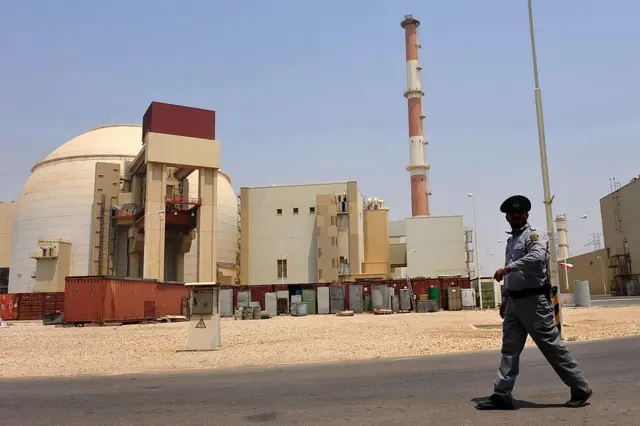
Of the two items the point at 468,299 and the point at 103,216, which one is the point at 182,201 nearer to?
the point at 103,216

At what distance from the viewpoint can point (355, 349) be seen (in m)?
13.4

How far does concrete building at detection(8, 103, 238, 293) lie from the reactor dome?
0.11 metres

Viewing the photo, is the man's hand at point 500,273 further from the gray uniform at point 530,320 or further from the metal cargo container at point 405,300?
the metal cargo container at point 405,300

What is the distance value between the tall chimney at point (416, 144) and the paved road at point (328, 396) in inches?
2383

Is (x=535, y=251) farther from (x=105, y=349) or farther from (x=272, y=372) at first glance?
(x=105, y=349)

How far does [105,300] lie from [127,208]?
86.8 ft

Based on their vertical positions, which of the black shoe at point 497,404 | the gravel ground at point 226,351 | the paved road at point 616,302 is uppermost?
the paved road at point 616,302

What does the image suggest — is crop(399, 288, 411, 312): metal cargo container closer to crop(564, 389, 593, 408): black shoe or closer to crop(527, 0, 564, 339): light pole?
crop(527, 0, 564, 339): light pole

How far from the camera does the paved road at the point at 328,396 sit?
505cm

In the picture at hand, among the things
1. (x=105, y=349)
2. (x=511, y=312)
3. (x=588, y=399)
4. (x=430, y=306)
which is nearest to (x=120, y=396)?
(x=511, y=312)

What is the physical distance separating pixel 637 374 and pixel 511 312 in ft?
10.3

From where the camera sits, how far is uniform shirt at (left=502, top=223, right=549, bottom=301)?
5266 millimetres

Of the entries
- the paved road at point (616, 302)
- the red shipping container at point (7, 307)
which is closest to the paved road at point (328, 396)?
the paved road at point (616, 302)

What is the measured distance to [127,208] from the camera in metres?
55.0
